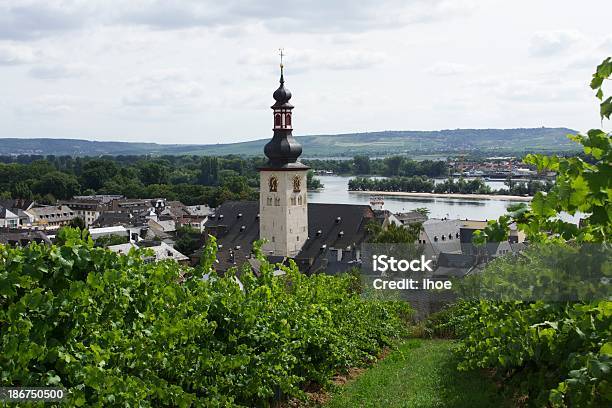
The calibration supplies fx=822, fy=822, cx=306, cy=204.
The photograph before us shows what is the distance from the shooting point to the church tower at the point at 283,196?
55.4 metres

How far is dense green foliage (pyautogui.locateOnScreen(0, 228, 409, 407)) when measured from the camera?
6.19m

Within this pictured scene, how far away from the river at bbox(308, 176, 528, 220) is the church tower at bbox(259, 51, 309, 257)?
145 ft

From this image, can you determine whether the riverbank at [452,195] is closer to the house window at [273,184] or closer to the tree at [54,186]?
the tree at [54,186]

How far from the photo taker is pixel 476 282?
17625 millimetres

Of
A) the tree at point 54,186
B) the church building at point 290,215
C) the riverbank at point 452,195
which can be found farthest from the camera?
the riverbank at point 452,195

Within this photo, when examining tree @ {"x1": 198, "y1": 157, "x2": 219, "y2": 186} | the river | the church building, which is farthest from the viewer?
tree @ {"x1": 198, "y1": 157, "x2": 219, "y2": 186}

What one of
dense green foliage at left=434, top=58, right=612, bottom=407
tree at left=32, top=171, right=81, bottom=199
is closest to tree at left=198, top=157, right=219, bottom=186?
tree at left=32, top=171, right=81, bottom=199

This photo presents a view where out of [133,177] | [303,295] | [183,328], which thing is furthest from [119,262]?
[133,177]

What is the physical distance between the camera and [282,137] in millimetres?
55000

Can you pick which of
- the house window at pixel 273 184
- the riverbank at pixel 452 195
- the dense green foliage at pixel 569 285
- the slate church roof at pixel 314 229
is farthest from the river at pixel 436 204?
the dense green foliage at pixel 569 285

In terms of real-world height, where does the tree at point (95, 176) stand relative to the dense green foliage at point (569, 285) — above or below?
below

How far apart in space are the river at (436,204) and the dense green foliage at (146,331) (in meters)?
87.6

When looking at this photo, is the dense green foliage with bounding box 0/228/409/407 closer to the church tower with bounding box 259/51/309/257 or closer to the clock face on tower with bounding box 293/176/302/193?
the church tower with bounding box 259/51/309/257

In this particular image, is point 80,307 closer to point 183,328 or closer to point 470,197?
point 183,328
